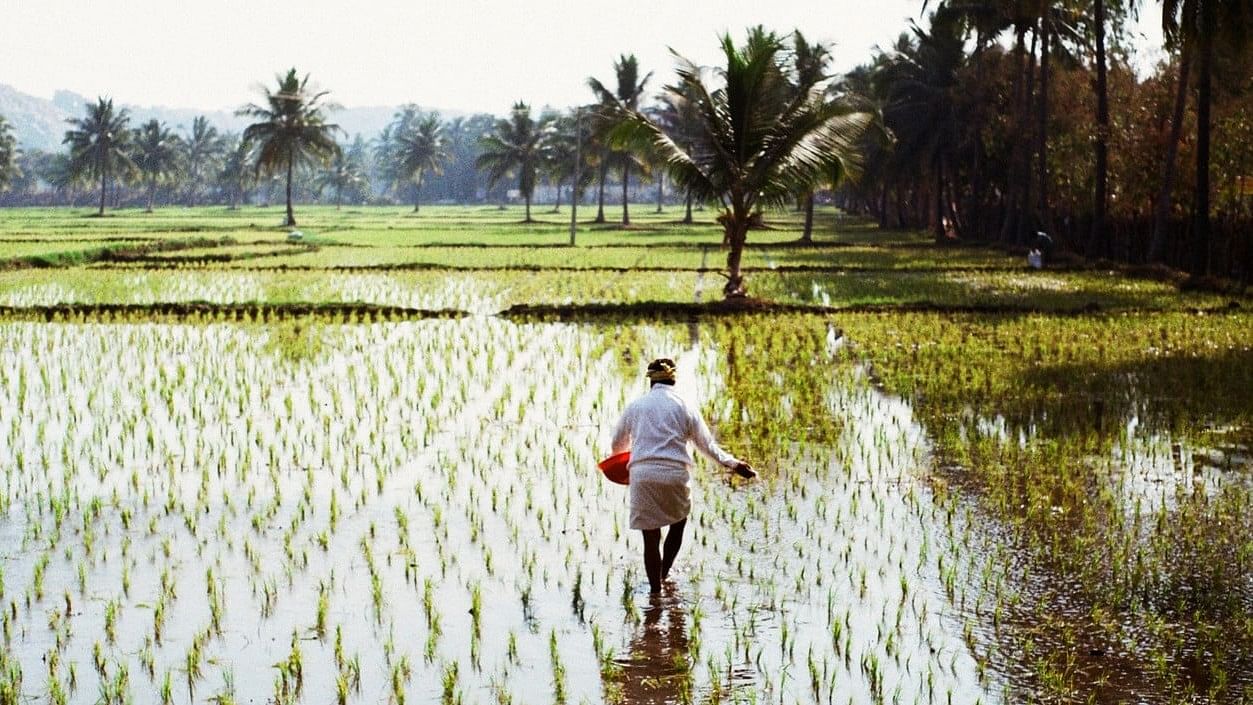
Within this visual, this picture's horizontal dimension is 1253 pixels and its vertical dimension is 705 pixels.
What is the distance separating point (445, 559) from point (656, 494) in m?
1.27

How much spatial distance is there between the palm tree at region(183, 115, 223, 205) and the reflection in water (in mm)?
110823

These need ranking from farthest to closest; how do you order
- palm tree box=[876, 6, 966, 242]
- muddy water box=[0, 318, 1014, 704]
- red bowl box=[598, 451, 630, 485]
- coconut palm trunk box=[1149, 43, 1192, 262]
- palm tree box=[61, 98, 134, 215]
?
palm tree box=[61, 98, 134, 215] < palm tree box=[876, 6, 966, 242] < coconut palm trunk box=[1149, 43, 1192, 262] < red bowl box=[598, 451, 630, 485] < muddy water box=[0, 318, 1014, 704]

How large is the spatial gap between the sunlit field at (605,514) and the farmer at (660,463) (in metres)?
0.30

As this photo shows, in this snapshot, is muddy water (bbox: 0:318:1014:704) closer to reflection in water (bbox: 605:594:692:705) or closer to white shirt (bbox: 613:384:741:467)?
reflection in water (bbox: 605:594:692:705)

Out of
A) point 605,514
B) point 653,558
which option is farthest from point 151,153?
point 653,558

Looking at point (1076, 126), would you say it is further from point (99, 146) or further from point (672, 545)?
point (99, 146)

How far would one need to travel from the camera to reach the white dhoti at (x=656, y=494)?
249 inches

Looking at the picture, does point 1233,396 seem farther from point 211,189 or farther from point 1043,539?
point 211,189

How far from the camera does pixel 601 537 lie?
7496mm

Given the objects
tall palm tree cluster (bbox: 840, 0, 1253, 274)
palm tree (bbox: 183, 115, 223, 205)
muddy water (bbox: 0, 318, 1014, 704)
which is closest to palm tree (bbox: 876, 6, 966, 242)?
tall palm tree cluster (bbox: 840, 0, 1253, 274)

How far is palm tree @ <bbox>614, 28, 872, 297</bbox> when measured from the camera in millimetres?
20594

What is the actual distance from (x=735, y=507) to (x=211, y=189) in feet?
411

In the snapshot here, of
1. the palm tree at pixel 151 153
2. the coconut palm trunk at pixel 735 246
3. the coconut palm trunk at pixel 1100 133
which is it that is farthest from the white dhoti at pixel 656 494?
the palm tree at pixel 151 153

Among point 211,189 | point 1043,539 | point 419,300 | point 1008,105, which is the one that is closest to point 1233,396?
point 1043,539
